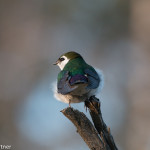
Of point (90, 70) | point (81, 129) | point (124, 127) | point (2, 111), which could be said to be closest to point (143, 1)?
point (124, 127)

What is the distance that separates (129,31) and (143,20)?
61 cm

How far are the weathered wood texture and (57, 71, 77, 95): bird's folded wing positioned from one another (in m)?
0.48

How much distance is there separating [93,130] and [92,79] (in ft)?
3.63

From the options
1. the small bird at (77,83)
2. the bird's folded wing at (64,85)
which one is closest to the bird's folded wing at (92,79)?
A: the small bird at (77,83)

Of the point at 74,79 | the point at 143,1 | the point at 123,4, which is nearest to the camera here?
the point at 74,79

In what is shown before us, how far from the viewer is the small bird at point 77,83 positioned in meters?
4.81

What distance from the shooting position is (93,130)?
399 centimetres

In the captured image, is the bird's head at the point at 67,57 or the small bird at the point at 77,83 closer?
the small bird at the point at 77,83

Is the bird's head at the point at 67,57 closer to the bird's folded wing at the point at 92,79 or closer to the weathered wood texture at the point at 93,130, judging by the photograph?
the bird's folded wing at the point at 92,79

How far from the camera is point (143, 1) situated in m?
10.4

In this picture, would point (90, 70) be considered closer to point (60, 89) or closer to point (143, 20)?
point (60, 89)

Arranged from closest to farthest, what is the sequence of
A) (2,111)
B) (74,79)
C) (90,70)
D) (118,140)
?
(74,79)
(90,70)
(118,140)
(2,111)

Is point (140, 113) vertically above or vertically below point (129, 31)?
below

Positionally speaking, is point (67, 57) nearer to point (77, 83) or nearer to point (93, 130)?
point (77, 83)
